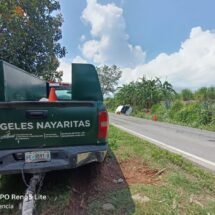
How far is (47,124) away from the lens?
4383 mm

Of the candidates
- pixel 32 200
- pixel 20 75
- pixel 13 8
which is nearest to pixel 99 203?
pixel 32 200

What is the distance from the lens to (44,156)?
4.41 m

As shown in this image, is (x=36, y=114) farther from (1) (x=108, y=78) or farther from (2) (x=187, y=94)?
(1) (x=108, y=78)

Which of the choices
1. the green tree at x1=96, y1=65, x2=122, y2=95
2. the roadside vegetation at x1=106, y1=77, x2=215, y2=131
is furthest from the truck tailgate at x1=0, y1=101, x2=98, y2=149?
the green tree at x1=96, y1=65, x2=122, y2=95

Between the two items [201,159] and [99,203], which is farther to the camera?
[201,159]

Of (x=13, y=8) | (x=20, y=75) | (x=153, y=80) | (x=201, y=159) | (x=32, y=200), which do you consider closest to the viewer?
(x=32, y=200)

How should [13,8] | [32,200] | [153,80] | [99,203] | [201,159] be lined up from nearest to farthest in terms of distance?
[32,200] < [99,203] < [201,159] < [13,8] < [153,80]

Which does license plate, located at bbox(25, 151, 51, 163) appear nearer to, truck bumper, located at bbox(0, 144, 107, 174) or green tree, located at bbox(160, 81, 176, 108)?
truck bumper, located at bbox(0, 144, 107, 174)

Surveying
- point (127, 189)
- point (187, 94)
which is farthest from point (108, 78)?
point (127, 189)

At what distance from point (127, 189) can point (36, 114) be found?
6.48ft

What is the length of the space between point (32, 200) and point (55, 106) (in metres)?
1.33

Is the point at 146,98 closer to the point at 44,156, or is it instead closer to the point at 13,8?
the point at 13,8

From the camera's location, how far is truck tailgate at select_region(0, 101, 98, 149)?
4223mm

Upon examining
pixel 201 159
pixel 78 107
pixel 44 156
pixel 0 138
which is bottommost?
pixel 201 159
